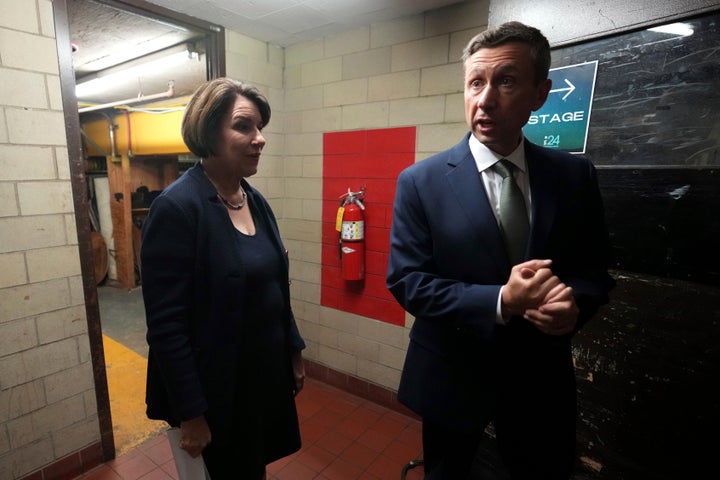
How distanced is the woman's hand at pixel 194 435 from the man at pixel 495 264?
2.13 feet

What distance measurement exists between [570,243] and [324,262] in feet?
6.95

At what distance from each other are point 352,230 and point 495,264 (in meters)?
1.65

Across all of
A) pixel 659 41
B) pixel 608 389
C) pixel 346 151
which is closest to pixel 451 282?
pixel 608 389

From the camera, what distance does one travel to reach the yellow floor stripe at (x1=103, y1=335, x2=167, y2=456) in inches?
94.3

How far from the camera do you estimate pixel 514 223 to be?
1.08m

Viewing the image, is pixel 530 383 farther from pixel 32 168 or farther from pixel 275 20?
pixel 275 20

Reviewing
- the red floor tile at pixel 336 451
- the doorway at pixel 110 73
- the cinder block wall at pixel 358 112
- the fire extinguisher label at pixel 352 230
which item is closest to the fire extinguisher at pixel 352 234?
the fire extinguisher label at pixel 352 230

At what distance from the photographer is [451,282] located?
1070mm

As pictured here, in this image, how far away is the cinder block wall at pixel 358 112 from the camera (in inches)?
90.5

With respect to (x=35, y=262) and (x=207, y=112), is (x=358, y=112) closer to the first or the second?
(x=207, y=112)

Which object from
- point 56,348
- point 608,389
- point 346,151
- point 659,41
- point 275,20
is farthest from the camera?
point 346,151

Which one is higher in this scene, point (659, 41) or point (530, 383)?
point (659, 41)

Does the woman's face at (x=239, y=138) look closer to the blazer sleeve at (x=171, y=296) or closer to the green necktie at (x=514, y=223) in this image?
the blazer sleeve at (x=171, y=296)

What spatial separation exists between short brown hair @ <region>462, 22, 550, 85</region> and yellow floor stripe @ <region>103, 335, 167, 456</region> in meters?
2.81
